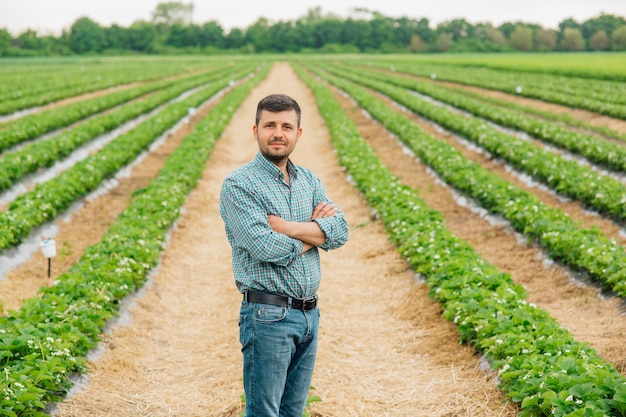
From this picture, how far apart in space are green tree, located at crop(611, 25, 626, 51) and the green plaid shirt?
107630 millimetres

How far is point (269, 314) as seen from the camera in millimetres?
3242

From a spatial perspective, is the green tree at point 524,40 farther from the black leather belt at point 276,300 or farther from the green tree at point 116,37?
the black leather belt at point 276,300

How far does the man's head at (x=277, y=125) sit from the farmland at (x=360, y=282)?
8.11ft

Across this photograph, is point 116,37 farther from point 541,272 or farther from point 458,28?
point 541,272

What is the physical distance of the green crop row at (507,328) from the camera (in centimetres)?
412

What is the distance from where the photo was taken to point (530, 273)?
869 cm

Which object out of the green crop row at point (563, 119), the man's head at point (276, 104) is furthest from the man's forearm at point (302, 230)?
the green crop row at point (563, 119)

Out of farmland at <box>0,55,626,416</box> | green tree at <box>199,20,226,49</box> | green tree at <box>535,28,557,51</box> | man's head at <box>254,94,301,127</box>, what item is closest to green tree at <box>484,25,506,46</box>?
green tree at <box>535,28,557,51</box>

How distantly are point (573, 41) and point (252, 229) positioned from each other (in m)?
115

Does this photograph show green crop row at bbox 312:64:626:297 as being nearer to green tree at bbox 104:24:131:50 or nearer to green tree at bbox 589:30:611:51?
green tree at bbox 589:30:611:51

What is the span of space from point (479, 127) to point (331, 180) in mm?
6352

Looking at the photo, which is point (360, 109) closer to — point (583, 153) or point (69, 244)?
point (583, 153)

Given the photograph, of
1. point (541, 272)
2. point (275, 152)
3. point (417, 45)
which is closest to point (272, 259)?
point (275, 152)

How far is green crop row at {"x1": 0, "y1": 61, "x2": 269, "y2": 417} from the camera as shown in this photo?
458 centimetres
